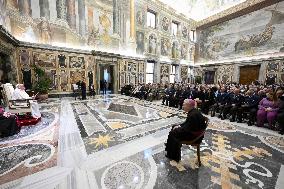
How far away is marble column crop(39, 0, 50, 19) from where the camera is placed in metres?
10.5

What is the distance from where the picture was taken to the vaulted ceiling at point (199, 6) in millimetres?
17928

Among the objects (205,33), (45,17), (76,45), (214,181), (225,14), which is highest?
(225,14)

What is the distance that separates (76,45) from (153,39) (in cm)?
810

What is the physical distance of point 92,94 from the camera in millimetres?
12859

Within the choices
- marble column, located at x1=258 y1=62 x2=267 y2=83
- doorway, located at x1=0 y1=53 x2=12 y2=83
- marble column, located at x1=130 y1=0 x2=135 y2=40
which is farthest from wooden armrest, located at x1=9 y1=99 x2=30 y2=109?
marble column, located at x1=258 y1=62 x2=267 y2=83

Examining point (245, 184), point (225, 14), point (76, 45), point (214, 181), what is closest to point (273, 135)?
point (245, 184)

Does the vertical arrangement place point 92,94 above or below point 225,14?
Answer: below

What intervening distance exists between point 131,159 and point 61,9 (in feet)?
40.1

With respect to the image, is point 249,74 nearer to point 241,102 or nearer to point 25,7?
point 241,102

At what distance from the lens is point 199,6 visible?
19891mm

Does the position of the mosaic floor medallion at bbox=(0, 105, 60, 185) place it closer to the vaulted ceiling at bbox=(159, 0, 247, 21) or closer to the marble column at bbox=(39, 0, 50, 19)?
the marble column at bbox=(39, 0, 50, 19)

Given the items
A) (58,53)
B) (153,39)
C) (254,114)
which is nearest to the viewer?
(254,114)

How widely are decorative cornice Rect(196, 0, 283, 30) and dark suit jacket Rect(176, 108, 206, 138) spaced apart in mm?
18151

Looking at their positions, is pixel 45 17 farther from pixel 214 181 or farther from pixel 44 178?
pixel 214 181
